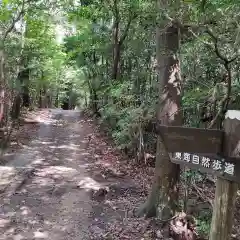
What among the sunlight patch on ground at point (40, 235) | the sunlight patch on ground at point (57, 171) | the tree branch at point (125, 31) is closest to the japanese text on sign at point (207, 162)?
the sunlight patch on ground at point (40, 235)

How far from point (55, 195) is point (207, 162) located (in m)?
5.53

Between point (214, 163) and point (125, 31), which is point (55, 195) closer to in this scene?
point (214, 163)

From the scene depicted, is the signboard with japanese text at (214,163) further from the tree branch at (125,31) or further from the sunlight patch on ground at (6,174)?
the tree branch at (125,31)

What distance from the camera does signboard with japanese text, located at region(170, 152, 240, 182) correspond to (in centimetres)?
323

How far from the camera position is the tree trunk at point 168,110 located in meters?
6.23

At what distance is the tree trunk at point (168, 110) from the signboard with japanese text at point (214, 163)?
2.47 m

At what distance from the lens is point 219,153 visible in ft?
11.2

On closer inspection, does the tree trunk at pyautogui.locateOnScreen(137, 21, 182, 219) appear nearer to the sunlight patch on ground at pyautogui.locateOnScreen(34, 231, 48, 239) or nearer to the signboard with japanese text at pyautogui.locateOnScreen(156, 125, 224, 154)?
the sunlight patch on ground at pyautogui.locateOnScreen(34, 231, 48, 239)

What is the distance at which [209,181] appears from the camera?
9086 mm

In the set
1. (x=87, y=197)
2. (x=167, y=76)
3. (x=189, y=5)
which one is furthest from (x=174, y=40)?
(x=87, y=197)

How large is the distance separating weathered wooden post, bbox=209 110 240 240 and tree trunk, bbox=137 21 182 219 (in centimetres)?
269

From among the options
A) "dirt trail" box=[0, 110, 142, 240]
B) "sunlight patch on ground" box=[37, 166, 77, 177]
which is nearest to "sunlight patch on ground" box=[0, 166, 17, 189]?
"dirt trail" box=[0, 110, 142, 240]

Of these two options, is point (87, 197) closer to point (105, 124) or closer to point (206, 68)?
point (206, 68)

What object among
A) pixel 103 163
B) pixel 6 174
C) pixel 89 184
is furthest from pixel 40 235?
pixel 103 163
